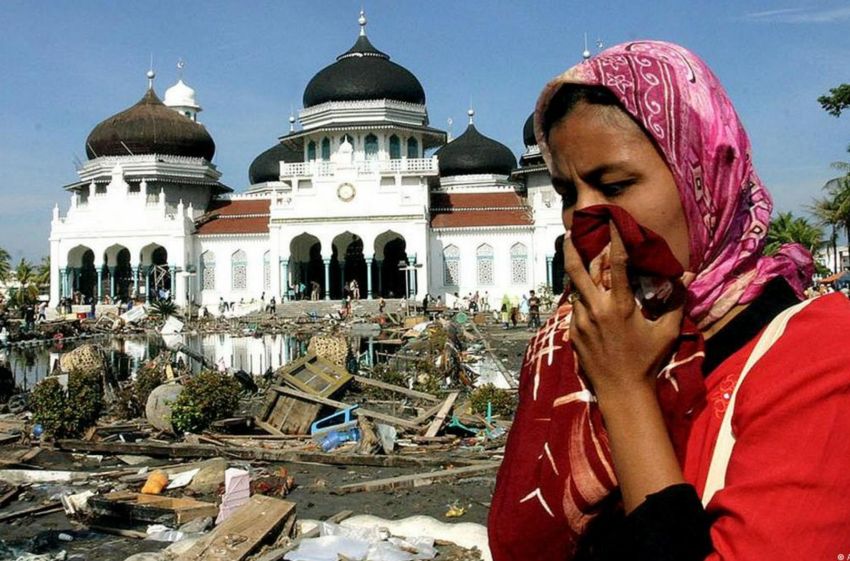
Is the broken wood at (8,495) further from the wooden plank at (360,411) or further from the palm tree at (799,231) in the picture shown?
the palm tree at (799,231)

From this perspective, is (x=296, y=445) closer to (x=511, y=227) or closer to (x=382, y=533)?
(x=382, y=533)

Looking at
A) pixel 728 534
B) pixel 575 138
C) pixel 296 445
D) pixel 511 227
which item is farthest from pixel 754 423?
pixel 511 227

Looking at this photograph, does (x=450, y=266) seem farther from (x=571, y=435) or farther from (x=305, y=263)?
(x=571, y=435)

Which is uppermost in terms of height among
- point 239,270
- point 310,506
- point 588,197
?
point 239,270

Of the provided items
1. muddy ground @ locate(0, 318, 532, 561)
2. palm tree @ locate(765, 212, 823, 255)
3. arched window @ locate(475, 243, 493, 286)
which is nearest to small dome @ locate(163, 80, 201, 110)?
arched window @ locate(475, 243, 493, 286)

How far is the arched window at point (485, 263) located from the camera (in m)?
37.6

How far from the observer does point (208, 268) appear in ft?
130

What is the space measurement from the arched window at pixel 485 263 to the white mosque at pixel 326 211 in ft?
0.22

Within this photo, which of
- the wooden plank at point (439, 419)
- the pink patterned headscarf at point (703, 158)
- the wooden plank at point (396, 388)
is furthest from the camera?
the wooden plank at point (396, 388)

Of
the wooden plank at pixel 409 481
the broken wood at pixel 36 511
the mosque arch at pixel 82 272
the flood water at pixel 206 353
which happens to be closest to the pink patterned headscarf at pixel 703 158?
the wooden plank at pixel 409 481

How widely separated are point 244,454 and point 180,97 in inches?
1825

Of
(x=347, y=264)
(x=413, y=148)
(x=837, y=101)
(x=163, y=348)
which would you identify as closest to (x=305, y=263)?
(x=347, y=264)

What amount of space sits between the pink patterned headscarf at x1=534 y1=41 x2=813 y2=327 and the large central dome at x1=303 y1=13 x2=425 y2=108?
39.9m

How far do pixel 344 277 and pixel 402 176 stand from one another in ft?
19.7
